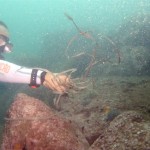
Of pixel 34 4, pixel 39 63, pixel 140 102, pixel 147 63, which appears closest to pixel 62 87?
pixel 140 102

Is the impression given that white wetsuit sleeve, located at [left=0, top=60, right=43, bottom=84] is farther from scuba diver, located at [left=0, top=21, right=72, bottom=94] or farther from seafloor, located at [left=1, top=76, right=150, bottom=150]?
seafloor, located at [left=1, top=76, right=150, bottom=150]

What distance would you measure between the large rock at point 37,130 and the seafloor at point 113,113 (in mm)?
341

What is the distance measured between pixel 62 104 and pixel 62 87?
140 cm

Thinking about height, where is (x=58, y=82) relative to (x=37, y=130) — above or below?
above

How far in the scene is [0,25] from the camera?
569cm

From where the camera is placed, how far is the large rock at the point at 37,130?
11.4 feet

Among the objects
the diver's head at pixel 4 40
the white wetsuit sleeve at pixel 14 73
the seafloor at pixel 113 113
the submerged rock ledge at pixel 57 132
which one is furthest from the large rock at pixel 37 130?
the diver's head at pixel 4 40

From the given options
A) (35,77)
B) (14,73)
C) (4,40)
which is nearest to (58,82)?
(35,77)

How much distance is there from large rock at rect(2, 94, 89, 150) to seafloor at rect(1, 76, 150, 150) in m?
0.34

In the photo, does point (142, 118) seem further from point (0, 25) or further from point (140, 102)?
point (0, 25)

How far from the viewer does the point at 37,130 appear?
3559 millimetres

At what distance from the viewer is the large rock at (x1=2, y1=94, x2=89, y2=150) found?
3475 millimetres

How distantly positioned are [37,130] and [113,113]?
151 centimetres

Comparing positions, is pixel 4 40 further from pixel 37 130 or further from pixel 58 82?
pixel 37 130
